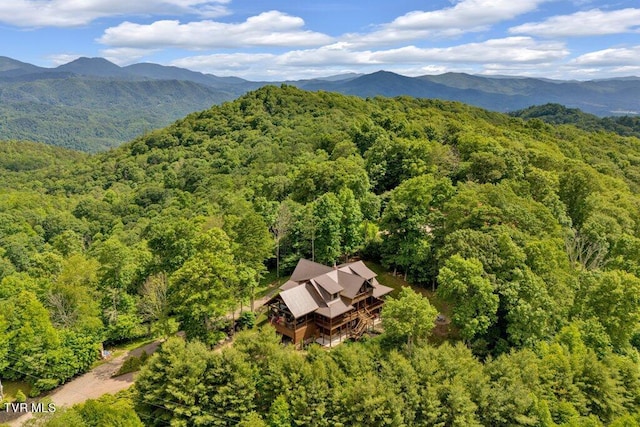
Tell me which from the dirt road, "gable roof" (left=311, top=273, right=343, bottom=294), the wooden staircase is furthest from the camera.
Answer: the wooden staircase

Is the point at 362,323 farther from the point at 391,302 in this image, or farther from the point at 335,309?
the point at 391,302

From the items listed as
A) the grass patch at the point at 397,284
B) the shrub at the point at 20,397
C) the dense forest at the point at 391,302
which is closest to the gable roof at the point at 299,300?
the dense forest at the point at 391,302

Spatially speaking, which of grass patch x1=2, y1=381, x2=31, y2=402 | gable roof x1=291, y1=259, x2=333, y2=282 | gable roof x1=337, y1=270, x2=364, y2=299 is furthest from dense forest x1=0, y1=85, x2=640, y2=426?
gable roof x1=337, y1=270, x2=364, y2=299

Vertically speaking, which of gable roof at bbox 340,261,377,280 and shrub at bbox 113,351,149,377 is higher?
gable roof at bbox 340,261,377,280

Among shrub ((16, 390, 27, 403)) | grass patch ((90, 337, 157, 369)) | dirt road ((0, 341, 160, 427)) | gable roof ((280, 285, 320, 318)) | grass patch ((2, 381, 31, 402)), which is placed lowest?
grass patch ((90, 337, 157, 369))

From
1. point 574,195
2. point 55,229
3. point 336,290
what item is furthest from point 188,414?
point 55,229

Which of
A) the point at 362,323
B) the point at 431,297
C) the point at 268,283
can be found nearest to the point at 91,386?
the point at 268,283

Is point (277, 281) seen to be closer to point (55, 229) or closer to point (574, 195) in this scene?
point (574, 195)

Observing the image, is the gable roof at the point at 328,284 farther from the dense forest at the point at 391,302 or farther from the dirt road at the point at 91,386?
the dirt road at the point at 91,386

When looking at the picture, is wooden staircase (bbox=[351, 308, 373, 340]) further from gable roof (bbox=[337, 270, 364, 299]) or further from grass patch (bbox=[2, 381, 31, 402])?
grass patch (bbox=[2, 381, 31, 402])
